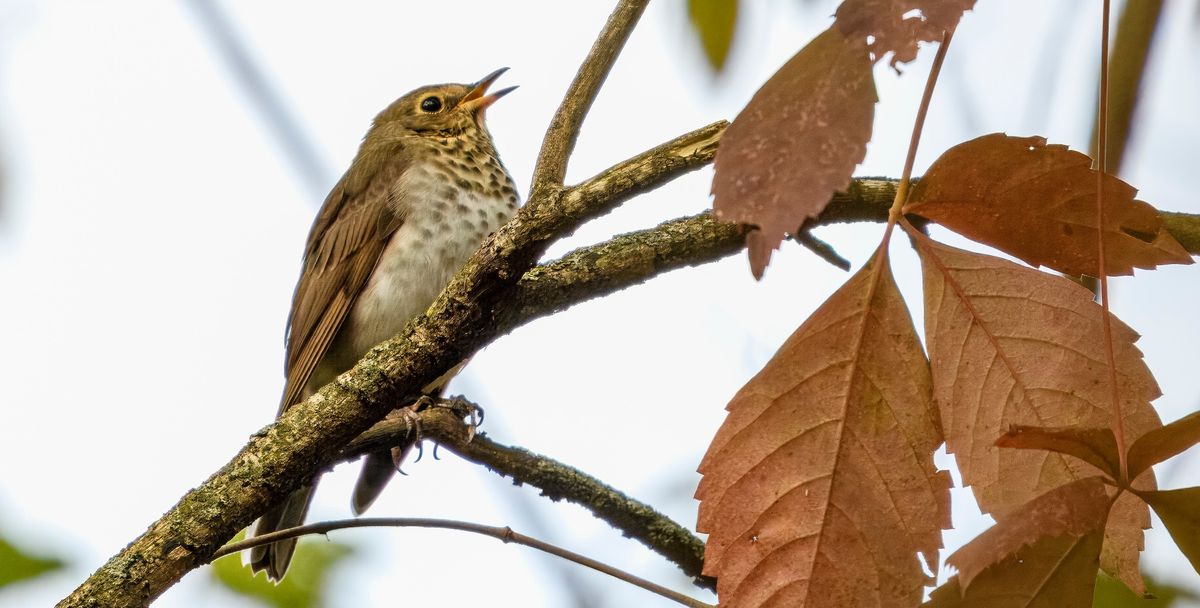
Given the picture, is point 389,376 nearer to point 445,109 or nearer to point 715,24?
point 715,24

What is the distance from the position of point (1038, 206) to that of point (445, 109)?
4738 millimetres

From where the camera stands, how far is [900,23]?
93cm

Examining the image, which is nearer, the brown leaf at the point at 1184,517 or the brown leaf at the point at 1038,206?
the brown leaf at the point at 1184,517

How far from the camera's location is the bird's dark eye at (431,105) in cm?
Result: 581

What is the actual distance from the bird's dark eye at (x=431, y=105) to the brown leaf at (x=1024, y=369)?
188 inches

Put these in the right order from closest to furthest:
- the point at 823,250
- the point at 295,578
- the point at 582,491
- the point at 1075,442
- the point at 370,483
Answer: the point at 1075,442, the point at 823,250, the point at 582,491, the point at 295,578, the point at 370,483

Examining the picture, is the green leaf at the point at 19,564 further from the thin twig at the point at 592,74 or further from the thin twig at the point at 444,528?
the thin twig at the point at 592,74

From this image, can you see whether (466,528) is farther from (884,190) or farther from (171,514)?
(884,190)

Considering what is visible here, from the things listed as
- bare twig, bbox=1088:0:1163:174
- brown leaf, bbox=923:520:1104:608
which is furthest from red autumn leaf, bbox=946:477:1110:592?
bare twig, bbox=1088:0:1163:174

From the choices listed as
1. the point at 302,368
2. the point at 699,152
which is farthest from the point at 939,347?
the point at 302,368

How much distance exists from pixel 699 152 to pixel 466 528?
0.89 metres

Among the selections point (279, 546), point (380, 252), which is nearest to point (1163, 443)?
point (279, 546)

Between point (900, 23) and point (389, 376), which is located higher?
point (389, 376)

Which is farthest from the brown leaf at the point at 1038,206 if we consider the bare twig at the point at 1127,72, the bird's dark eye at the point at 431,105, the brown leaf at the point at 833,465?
the bird's dark eye at the point at 431,105
